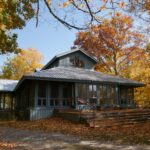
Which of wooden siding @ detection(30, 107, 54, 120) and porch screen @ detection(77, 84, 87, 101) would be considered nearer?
wooden siding @ detection(30, 107, 54, 120)

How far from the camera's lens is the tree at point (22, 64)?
60406 millimetres

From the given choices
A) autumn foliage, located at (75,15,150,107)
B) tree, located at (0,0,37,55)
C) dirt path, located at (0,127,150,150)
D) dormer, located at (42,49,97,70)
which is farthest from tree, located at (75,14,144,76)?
dirt path, located at (0,127,150,150)

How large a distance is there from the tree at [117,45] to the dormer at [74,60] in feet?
26.2

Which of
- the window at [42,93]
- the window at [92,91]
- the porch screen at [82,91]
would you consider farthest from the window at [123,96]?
the window at [42,93]

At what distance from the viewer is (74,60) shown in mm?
32469

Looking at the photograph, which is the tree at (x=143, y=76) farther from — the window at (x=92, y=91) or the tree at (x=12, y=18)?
the tree at (x=12, y=18)

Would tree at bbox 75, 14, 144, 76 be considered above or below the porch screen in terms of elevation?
above

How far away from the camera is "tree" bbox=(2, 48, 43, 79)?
6041 centimetres

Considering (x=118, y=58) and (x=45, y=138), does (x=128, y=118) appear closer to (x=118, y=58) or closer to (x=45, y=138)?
(x=45, y=138)

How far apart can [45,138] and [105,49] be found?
30.4m

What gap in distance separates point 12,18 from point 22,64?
47.3 metres

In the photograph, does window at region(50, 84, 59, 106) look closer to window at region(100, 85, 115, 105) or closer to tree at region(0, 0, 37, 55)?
window at region(100, 85, 115, 105)

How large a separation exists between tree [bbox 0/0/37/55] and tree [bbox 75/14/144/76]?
82.1 ft

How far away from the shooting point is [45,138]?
12.9m
